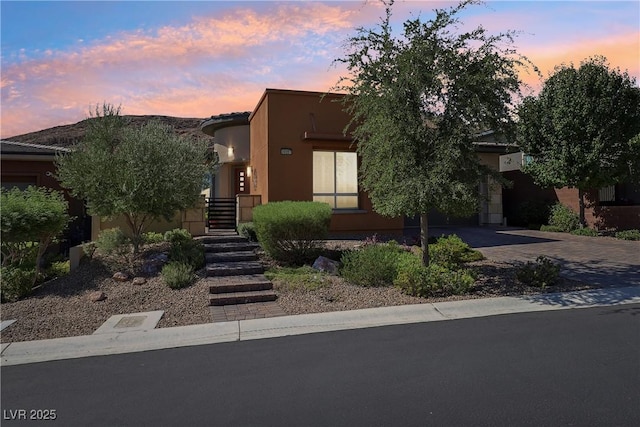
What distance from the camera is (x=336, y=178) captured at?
46.0ft

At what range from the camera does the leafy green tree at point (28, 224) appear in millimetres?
8594

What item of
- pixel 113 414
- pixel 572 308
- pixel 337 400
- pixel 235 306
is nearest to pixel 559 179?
pixel 572 308

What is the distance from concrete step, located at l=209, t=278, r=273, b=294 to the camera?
26.8ft

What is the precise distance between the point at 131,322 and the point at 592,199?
1903 centimetres

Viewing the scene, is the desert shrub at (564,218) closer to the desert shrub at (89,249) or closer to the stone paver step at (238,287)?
the stone paver step at (238,287)

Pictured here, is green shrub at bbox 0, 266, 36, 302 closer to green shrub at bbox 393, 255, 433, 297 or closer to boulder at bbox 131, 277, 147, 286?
boulder at bbox 131, 277, 147, 286

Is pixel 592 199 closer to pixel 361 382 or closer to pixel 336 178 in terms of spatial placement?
pixel 336 178

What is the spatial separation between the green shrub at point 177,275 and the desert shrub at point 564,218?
1580 cm

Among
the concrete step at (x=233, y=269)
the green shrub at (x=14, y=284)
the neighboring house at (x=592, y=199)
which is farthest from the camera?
the neighboring house at (x=592, y=199)

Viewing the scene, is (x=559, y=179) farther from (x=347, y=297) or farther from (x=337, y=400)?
(x=337, y=400)

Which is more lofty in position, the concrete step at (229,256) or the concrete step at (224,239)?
A: the concrete step at (224,239)

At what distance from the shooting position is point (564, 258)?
38.6ft

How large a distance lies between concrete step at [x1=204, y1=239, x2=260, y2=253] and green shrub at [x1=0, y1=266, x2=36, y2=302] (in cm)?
373

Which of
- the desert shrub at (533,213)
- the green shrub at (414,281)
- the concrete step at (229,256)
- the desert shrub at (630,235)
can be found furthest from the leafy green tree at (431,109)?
the desert shrub at (533,213)
